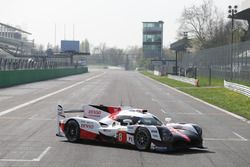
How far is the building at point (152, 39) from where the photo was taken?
158 metres

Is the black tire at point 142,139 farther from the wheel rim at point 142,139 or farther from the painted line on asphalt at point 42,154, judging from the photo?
the painted line on asphalt at point 42,154

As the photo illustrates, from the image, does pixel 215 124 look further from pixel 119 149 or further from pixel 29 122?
pixel 119 149

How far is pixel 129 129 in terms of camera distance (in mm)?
14742

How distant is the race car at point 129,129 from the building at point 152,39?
142 metres

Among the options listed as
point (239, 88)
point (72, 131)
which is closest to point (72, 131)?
point (72, 131)

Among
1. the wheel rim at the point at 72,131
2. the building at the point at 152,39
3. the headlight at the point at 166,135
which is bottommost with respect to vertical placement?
the wheel rim at the point at 72,131

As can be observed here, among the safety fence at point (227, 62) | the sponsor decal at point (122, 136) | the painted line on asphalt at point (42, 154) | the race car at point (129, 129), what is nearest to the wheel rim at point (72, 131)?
the race car at point (129, 129)

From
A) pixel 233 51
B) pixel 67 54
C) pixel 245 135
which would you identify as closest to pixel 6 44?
pixel 67 54

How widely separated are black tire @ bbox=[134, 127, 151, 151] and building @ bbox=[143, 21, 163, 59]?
144m

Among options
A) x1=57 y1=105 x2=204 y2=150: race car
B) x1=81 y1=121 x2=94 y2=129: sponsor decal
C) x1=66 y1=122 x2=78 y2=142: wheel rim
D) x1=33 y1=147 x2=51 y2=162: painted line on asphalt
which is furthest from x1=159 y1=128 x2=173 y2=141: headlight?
x1=66 y1=122 x2=78 y2=142: wheel rim

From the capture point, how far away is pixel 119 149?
14891mm

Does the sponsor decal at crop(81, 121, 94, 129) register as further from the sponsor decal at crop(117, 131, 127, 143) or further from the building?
the building

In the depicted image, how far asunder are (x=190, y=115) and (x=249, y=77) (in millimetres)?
28042

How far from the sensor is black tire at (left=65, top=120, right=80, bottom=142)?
1611cm
